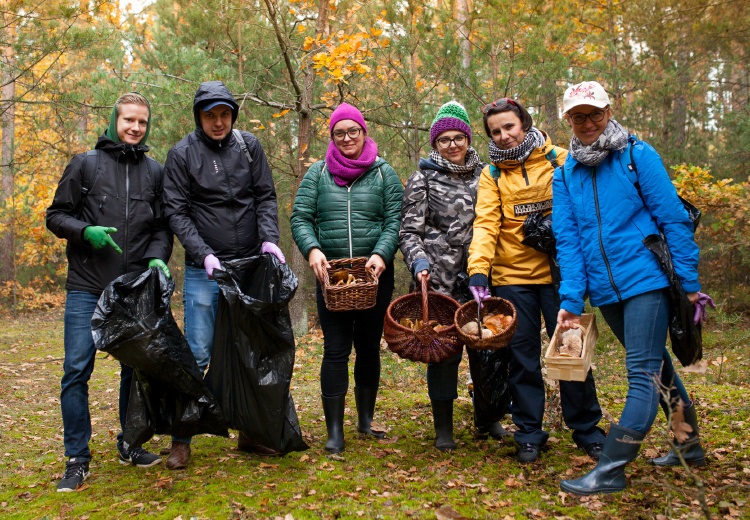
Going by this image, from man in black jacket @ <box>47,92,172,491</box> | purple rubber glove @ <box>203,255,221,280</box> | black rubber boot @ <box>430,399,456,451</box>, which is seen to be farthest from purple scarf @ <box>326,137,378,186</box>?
black rubber boot @ <box>430,399,456,451</box>

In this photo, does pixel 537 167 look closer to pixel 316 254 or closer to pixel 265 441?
pixel 316 254

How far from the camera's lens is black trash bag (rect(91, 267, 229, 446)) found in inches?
121

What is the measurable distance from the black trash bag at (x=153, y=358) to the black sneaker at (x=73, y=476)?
0.29 meters

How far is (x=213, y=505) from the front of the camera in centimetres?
293

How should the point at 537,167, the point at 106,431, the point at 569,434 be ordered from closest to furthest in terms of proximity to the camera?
the point at 537,167 < the point at 569,434 < the point at 106,431

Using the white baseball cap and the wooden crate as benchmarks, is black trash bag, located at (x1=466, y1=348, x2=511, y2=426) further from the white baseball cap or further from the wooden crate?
the white baseball cap

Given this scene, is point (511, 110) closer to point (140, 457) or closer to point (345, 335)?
point (345, 335)

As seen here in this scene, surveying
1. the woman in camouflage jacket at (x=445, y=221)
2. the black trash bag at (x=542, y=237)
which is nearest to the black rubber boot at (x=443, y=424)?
the woman in camouflage jacket at (x=445, y=221)

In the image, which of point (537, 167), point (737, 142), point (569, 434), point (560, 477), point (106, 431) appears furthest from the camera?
point (737, 142)

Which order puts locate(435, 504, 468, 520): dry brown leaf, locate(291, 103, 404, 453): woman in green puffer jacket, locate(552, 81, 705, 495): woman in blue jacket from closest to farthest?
locate(435, 504, 468, 520): dry brown leaf
locate(552, 81, 705, 495): woman in blue jacket
locate(291, 103, 404, 453): woman in green puffer jacket

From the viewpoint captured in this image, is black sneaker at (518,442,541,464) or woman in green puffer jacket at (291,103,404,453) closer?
black sneaker at (518,442,541,464)

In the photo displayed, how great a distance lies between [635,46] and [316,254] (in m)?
9.37

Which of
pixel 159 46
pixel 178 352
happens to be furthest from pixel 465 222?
pixel 159 46

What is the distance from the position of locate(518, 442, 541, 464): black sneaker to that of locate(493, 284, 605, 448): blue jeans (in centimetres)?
3
